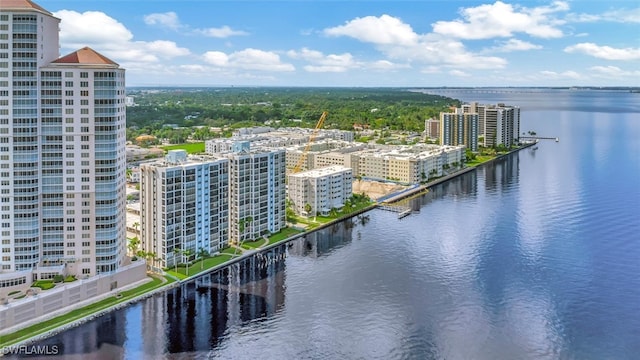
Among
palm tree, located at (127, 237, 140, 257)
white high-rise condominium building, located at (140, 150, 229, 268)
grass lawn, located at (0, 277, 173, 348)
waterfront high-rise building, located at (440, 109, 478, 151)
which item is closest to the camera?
grass lawn, located at (0, 277, 173, 348)

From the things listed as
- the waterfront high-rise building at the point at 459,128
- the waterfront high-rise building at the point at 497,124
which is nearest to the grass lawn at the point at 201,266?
the waterfront high-rise building at the point at 459,128

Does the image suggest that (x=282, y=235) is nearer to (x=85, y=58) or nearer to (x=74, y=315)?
(x=74, y=315)

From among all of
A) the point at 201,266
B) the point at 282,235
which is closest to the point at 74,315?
the point at 201,266

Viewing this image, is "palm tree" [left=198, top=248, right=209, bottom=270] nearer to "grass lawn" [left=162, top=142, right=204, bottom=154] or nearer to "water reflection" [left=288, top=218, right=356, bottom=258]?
"water reflection" [left=288, top=218, right=356, bottom=258]

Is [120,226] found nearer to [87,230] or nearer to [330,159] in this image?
[87,230]

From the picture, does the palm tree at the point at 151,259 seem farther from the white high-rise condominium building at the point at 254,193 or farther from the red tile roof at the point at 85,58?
the red tile roof at the point at 85,58

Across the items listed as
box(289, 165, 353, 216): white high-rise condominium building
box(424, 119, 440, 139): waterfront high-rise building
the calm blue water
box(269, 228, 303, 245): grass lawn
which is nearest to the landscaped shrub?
the calm blue water

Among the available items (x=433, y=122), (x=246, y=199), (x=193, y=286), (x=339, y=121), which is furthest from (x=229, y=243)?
(x=339, y=121)
